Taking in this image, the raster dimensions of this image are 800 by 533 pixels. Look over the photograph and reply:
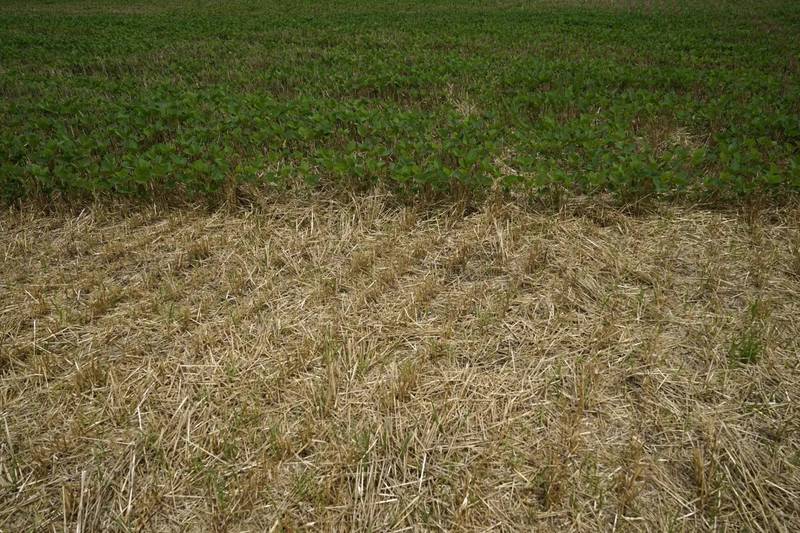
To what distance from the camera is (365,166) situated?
13.2 feet

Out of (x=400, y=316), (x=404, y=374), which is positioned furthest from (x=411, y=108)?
(x=404, y=374)

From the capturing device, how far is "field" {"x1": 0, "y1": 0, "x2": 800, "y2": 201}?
12.8ft

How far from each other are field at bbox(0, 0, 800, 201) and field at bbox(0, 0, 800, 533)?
2.0 inches

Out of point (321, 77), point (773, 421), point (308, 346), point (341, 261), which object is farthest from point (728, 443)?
point (321, 77)

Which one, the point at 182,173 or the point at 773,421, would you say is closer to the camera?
the point at 773,421

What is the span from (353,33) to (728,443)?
1214cm

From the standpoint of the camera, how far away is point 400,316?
2.67 m

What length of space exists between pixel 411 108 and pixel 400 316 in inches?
160

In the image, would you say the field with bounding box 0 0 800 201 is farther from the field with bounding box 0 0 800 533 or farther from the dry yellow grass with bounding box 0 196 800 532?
the dry yellow grass with bounding box 0 196 800 532

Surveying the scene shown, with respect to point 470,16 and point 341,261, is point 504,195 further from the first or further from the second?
point 470,16

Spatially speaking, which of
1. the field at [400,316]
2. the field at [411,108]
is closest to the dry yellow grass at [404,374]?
the field at [400,316]

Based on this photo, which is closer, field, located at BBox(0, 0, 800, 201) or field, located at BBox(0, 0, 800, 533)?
field, located at BBox(0, 0, 800, 533)

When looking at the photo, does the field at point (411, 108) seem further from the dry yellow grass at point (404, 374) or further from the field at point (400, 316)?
the dry yellow grass at point (404, 374)

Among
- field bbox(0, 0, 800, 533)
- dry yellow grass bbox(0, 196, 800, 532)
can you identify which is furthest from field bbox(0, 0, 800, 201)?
dry yellow grass bbox(0, 196, 800, 532)
